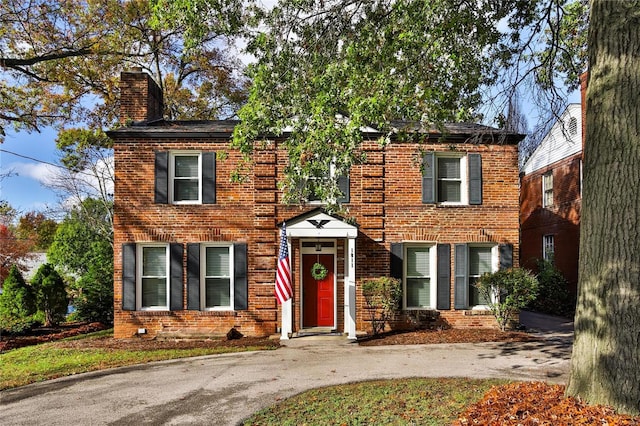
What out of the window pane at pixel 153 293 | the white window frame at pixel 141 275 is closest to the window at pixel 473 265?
the white window frame at pixel 141 275

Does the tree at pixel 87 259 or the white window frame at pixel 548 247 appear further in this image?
the white window frame at pixel 548 247

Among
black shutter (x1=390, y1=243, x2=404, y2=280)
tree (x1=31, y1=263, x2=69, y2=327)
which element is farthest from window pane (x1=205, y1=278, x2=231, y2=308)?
tree (x1=31, y1=263, x2=69, y2=327)

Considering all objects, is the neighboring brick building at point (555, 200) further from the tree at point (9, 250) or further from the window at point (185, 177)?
the tree at point (9, 250)

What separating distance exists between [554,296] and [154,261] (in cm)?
1470

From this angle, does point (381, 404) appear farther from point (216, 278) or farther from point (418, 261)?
point (216, 278)

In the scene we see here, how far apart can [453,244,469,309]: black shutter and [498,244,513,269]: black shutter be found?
1.05m

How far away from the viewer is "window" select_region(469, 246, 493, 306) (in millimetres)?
12539

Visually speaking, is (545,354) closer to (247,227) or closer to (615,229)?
(615,229)

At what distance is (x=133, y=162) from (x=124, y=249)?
2410 millimetres

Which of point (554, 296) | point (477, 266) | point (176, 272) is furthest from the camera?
point (554, 296)

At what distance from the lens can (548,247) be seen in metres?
20.4

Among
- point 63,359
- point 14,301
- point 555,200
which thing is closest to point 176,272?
point 63,359

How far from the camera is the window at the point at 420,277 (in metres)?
12.5

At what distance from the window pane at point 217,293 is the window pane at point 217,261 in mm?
220
